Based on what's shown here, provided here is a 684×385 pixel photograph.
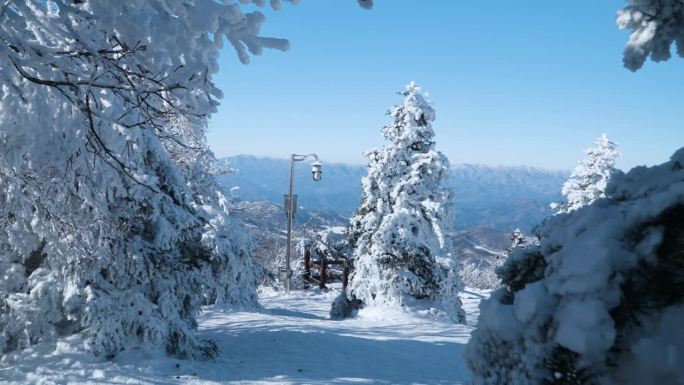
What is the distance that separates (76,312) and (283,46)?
6.44 meters

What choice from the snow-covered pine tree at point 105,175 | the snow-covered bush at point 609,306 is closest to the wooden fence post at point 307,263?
the snow-covered pine tree at point 105,175

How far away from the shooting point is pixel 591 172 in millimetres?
19672

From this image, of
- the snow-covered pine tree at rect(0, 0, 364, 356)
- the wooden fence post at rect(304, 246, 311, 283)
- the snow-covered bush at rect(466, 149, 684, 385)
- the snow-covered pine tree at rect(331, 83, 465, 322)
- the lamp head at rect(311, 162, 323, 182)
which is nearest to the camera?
the snow-covered bush at rect(466, 149, 684, 385)

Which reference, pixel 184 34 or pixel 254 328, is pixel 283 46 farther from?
pixel 254 328

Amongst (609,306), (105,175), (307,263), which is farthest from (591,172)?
(609,306)

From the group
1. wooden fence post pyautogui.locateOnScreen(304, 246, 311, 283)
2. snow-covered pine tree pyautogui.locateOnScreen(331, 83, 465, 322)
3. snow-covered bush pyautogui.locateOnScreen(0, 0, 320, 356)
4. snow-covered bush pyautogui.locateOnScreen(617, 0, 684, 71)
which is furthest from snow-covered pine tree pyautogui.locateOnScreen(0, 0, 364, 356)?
wooden fence post pyautogui.locateOnScreen(304, 246, 311, 283)

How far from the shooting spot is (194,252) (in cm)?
830

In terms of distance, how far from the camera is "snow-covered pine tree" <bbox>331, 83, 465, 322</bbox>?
1571cm

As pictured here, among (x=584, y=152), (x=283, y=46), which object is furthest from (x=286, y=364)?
(x=584, y=152)

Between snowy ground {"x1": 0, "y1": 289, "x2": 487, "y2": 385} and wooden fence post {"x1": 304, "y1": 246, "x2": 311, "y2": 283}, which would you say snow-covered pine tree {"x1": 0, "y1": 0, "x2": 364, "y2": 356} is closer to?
snowy ground {"x1": 0, "y1": 289, "x2": 487, "y2": 385}

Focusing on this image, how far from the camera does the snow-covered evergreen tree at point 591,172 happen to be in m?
19.2

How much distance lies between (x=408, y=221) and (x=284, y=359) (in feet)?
27.2

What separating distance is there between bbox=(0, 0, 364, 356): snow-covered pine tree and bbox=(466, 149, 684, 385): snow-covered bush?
2.33 meters

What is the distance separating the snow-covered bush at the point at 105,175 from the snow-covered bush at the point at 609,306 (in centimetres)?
233
